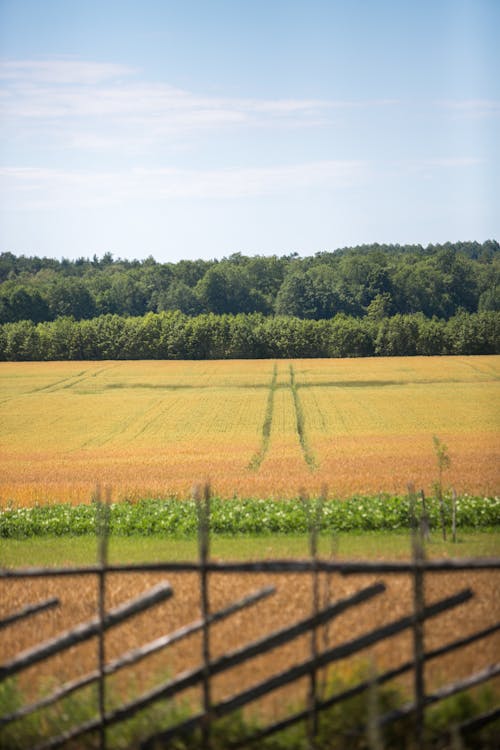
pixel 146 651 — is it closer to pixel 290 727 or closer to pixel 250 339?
pixel 290 727

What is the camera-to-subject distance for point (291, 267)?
185750 millimetres

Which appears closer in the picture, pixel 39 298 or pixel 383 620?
pixel 383 620

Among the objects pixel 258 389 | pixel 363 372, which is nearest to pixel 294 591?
pixel 258 389

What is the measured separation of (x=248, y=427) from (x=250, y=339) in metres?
50.7

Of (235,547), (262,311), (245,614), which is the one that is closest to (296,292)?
(262,311)

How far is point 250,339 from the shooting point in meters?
101

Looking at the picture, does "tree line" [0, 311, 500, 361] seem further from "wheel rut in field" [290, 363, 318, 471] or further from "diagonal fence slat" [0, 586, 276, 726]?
"diagonal fence slat" [0, 586, 276, 726]

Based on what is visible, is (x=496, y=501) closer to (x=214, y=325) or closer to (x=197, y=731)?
(x=197, y=731)

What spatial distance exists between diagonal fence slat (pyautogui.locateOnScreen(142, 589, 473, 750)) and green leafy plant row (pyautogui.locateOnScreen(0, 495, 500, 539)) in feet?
47.1

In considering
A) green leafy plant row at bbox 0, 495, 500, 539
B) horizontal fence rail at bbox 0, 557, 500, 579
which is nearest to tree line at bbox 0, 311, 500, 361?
green leafy plant row at bbox 0, 495, 500, 539

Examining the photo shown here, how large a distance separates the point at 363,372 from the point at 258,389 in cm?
1453

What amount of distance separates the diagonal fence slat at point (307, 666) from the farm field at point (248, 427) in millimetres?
20538

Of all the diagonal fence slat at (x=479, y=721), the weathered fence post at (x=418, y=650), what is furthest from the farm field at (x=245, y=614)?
the diagonal fence slat at (x=479, y=721)

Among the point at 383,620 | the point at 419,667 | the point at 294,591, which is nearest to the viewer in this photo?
the point at 419,667
